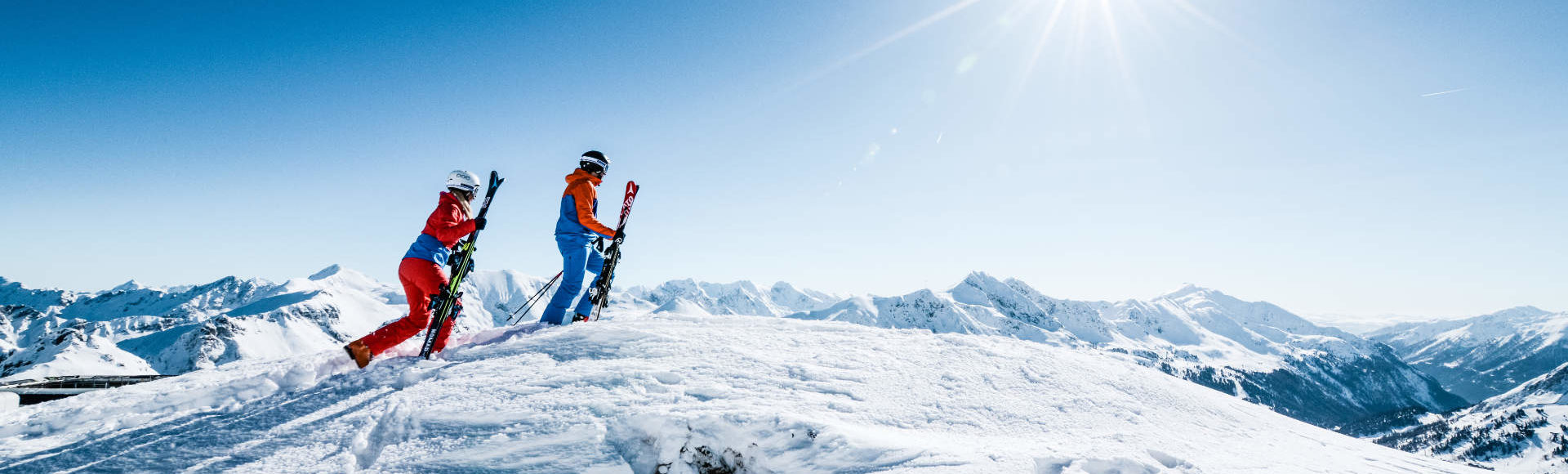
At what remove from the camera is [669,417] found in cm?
546

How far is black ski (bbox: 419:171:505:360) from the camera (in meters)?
7.98

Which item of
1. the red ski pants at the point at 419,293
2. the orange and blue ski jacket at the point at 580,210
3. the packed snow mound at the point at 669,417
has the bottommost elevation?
the packed snow mound at the point at 669,417

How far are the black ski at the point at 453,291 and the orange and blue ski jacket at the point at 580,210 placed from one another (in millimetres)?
1076

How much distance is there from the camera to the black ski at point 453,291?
7984 mm

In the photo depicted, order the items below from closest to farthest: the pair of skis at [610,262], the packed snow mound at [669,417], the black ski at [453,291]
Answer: the packed snow mound at [669,417] < the black ski at [453,291] < the pair of skis at [610,262]

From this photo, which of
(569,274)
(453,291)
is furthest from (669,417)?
(569,274)

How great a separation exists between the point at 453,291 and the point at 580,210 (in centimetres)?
213

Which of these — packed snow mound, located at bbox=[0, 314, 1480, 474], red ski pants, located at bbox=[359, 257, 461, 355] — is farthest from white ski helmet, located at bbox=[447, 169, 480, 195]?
packed snow mound, located at bbox=[0, 314, 1480, 474]

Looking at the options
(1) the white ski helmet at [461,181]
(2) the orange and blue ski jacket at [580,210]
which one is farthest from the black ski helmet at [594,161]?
(1) the white ski helmet at [461,181]

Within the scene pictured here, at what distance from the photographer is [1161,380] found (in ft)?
29.1

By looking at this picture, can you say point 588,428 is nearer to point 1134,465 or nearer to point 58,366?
point 1134,465

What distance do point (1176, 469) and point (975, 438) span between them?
1.73 m

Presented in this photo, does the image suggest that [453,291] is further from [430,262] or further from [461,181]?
[461,181]

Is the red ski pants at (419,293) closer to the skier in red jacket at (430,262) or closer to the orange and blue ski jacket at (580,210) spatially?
the skier in red jacket at (430,262)
